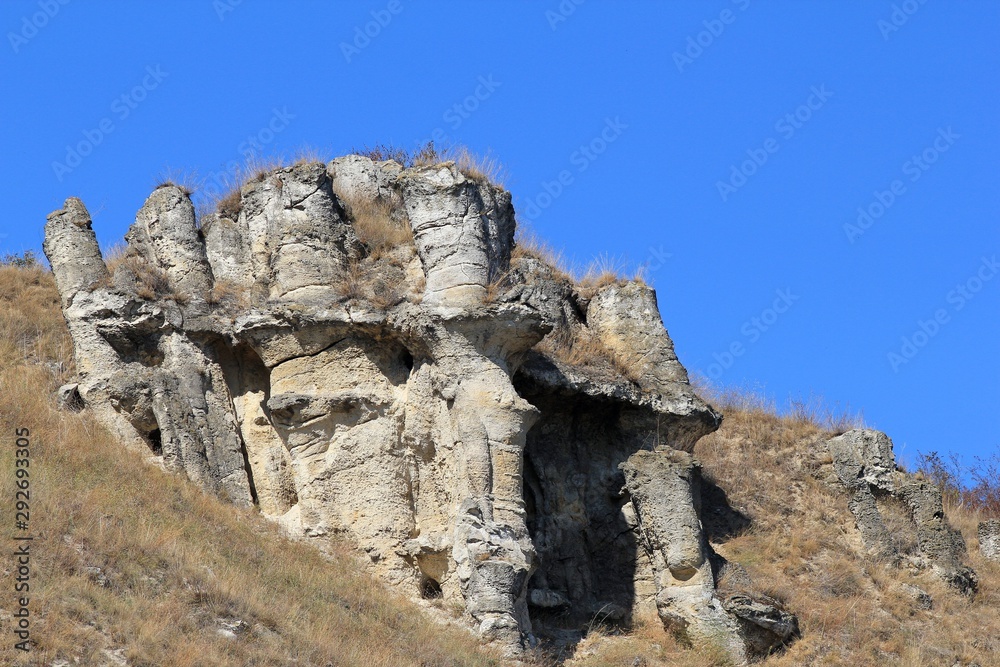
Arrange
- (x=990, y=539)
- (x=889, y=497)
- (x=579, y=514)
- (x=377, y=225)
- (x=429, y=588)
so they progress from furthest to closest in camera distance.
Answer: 1. (x=990, y=539)
2. (x=889, y=497)
3. (x=377, y=225)
4. (x=579, y=514)
5. (x=429, y=588)

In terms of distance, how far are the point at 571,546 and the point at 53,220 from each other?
9009mm

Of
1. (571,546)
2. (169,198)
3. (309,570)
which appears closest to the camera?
(309,570)

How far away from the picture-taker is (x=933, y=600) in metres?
22.0

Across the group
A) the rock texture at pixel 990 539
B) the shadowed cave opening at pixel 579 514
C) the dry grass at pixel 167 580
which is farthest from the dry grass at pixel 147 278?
the rock texture at pixel 990 539

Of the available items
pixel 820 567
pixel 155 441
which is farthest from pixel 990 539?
pixel 155 441

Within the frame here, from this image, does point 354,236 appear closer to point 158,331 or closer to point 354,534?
point 158,331

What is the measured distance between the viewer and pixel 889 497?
24094 millimetres

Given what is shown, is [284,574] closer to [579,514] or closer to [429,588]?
[429,588]

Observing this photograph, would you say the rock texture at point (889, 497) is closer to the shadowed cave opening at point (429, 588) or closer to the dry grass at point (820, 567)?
the dry grass at point (820, 567)

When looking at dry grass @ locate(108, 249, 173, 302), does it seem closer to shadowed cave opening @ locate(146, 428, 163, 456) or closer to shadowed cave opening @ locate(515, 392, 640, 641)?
shadowed cave opening @ locate(146, 428, 163, 456)

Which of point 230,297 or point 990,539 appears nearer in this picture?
point 230,297

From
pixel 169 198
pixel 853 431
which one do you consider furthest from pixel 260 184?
pixel 853 431

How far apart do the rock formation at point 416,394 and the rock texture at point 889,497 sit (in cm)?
31

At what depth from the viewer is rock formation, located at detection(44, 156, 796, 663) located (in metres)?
20.0
